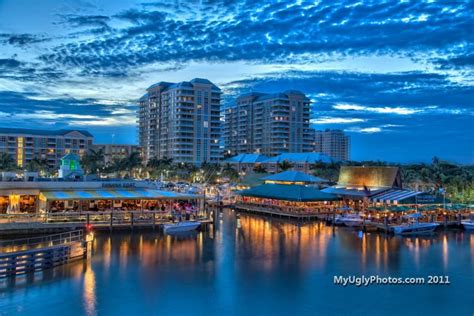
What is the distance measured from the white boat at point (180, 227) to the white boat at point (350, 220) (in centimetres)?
1838

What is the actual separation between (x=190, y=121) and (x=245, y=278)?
11165cm

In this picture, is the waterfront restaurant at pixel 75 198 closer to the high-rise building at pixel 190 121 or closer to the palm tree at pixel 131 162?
the palm tree at pixel 131 162

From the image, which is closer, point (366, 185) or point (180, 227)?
point (180, 227)

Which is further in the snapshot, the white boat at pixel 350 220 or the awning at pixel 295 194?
the awning at pixel 295 194

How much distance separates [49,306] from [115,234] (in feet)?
72.1

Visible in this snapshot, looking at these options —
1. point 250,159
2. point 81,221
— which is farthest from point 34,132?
point 81,221

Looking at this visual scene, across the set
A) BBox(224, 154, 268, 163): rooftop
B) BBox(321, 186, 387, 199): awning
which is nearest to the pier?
BBox(321, 186, 387, 199): awning

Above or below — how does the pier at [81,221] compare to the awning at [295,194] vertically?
below

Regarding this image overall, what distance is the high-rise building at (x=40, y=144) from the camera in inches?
5546

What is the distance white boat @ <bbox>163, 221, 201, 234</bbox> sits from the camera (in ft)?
A: 159

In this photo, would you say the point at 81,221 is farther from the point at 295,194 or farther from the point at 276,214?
the point at 295,194

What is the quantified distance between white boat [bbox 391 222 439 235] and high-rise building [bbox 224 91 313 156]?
107402 millimetres

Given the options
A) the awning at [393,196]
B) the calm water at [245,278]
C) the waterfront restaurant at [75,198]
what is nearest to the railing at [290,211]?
the awning at [393,196]

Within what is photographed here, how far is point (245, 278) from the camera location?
30719 millimetres
